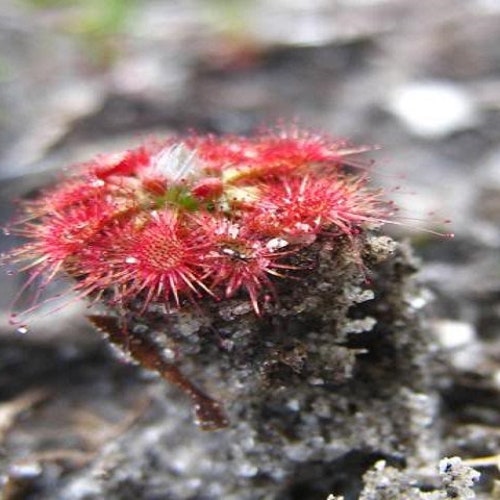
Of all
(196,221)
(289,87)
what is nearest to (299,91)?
(289,87)

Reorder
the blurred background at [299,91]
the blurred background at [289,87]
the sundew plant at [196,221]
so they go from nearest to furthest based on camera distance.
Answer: the sundew plant at [196,221], the blurred background at [299,91], the blurred background at [289,87]

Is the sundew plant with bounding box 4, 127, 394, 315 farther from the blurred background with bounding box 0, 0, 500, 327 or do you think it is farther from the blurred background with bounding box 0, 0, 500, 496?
the blurred background with bounding box 0, 0, 500, 327

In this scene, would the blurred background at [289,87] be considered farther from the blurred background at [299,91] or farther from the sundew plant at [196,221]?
the sundew plant at [196,221]

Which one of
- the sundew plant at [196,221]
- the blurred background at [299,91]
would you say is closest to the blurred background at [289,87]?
the blurred background at [299,91]

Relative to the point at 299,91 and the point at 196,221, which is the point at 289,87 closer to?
the point at 299,91

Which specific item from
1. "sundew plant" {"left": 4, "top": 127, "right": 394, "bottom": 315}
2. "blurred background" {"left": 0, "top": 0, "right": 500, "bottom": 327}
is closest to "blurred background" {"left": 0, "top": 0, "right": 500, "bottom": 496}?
"blurred background" {"left": 0, "top": 0, "right": 500, "bottom": 327}
